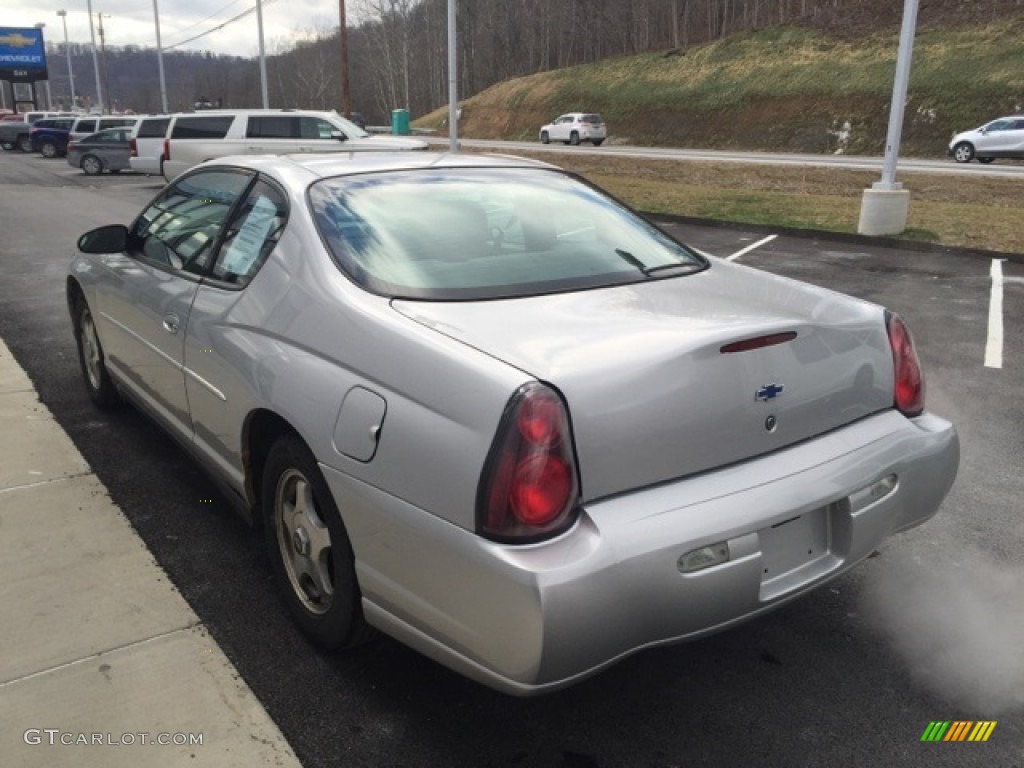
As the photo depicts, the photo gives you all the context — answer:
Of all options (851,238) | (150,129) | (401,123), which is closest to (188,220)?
(851,238)

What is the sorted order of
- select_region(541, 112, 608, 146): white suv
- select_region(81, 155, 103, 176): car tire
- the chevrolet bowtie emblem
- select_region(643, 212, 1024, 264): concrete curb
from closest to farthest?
the chevrolet bowtie emblem < select_region(643, 212, 1024, 264): concrete curb < select_region(81, 155, 103, 176): car tire < select_region(541, 112, 608, 146): white suv

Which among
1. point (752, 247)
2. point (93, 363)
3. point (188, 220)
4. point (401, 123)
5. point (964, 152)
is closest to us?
point (188, 220)

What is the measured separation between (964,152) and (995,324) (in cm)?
2536

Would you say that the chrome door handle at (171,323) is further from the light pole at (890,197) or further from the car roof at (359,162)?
the light pole at (890,197)

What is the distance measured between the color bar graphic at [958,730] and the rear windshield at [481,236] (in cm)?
161

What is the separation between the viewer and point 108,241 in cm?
414

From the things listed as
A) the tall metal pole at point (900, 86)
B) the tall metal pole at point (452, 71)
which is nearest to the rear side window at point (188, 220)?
the tall metal pole at point (900, 86)

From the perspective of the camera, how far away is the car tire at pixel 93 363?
4.87 metres

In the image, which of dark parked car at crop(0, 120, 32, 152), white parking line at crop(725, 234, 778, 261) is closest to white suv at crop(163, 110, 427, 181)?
white parking line at crop(725, 234, 778, 261)

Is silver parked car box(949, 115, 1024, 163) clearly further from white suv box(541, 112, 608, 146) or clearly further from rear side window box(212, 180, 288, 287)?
rear side window box(212, 180, 288, 287)

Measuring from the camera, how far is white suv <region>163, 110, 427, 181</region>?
1850cm

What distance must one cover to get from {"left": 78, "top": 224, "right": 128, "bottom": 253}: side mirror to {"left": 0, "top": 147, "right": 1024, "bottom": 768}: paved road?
1055mm

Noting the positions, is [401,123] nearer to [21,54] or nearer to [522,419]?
[21,54]

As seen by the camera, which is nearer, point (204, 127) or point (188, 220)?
point (188, 220)
